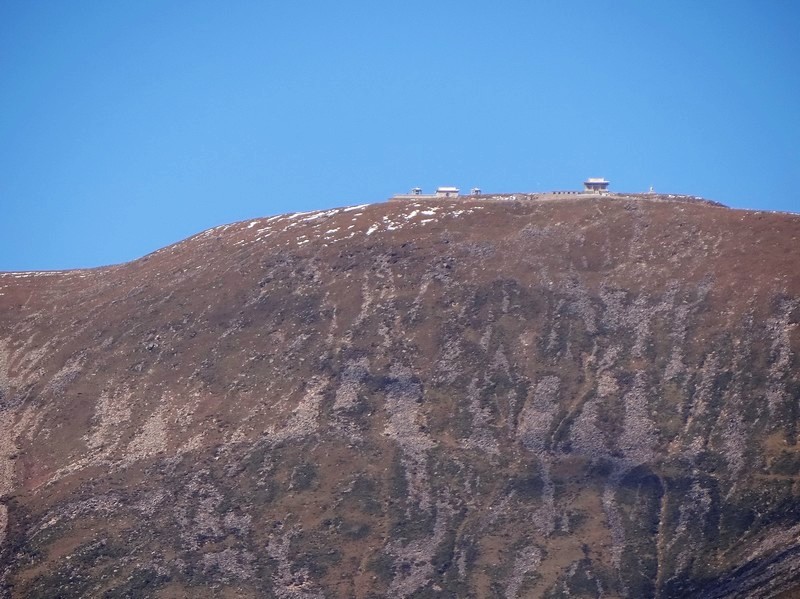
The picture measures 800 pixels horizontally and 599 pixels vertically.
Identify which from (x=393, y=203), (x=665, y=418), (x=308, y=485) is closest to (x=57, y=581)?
(x=308, y=485)

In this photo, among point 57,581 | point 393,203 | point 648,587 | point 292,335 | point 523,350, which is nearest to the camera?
point 648,587

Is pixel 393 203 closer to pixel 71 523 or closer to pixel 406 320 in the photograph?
pixel 406 320

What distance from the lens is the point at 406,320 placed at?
16450 centimetres

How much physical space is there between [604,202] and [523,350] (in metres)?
39.0

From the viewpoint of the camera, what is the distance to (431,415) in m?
149

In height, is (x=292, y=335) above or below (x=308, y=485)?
above

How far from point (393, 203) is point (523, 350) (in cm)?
5375

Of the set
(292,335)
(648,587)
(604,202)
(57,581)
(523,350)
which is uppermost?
(604,202)

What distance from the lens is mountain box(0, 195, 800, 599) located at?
130 metres

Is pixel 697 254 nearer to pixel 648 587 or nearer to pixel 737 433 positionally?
pixel 737 433

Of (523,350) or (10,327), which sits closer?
(523,350)

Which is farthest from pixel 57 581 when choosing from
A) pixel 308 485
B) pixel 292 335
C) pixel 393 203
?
pixel 393 203

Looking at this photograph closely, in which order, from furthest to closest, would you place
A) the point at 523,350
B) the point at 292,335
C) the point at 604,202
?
the point at 604,202 < the point at 292,335 < the point at 523,350

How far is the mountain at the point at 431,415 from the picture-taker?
12950cm
